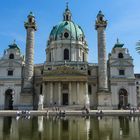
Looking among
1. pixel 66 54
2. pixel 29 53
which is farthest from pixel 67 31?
pixel 29 53

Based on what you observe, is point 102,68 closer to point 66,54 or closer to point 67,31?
point 66,54

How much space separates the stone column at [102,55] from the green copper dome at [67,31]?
9623 mm

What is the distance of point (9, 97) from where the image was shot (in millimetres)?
67625

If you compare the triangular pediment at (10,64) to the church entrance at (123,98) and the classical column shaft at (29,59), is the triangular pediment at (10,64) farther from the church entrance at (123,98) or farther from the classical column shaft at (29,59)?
the church entrance at (123,98)

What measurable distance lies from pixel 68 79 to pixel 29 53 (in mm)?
10967

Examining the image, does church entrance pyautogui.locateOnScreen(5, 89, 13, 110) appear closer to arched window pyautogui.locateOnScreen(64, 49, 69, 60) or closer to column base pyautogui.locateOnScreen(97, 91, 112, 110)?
arched window pyautogui.locateOnScreen(64, 49, 69, 60)

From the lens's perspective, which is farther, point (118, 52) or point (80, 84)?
point (118, 52)

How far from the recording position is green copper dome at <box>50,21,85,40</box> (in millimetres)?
72688

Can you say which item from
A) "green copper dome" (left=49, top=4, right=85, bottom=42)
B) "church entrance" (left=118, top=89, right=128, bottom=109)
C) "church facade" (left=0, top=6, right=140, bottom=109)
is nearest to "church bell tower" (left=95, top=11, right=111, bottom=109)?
"church facade" (left=0, top=6, right=140, bottom=109)

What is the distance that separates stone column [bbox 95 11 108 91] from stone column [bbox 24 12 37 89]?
50.6 ft

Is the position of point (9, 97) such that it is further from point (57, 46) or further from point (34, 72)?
point (57, 46)

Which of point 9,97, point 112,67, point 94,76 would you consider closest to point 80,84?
point 94,76

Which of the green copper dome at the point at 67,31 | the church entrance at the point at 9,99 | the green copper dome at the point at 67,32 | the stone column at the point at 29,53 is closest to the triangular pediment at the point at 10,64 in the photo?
the stone column at the point at 29,53

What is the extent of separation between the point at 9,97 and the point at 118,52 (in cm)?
2909
